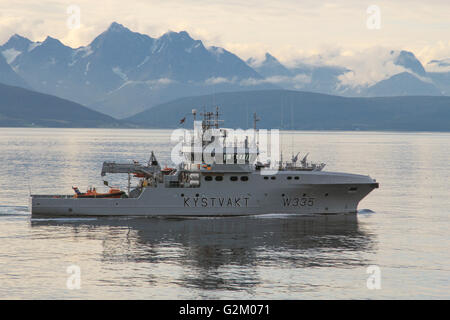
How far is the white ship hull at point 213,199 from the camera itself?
180 feet

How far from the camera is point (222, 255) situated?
42.1 metres

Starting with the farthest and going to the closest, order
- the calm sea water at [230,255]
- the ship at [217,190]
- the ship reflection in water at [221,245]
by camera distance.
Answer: the ship at [217,190]
the ship reflection in water at [221,245]
the calm sea water at [230,255]

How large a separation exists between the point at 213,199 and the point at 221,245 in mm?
10425

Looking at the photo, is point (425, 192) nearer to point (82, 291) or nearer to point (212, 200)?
point (212, 200)

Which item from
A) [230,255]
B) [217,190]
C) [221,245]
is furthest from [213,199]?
[230,255]

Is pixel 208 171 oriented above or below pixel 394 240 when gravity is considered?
above

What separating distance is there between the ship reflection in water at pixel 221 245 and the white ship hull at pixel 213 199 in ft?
2.82

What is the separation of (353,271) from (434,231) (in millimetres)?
16687

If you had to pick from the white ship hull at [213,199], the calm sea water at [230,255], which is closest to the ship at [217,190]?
the white ship hull at [213,199]

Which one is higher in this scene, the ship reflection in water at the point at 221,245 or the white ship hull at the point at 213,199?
the white ship hull at the point at 213,199

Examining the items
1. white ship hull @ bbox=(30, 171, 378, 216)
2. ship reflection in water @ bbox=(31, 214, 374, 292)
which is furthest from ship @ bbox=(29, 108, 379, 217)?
ship reflection in water @ bbox=(31, 214, 374, 292)

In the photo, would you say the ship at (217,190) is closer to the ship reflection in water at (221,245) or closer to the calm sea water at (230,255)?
the ship reflection in water at (221,245)

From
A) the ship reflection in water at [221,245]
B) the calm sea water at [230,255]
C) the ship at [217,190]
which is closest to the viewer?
the calm sea water at [230,255]
